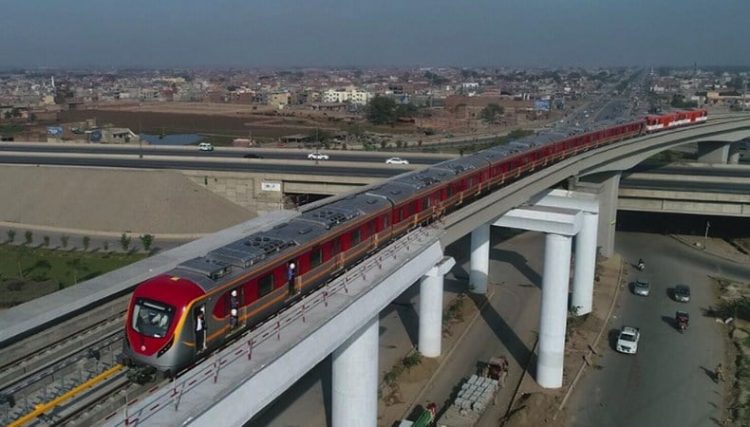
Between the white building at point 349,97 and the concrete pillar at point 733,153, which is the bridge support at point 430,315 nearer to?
the concrete pillar at point 733,153

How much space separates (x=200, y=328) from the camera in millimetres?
13984

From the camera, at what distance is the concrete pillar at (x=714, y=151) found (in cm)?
7175

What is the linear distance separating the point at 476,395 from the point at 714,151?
59.1 meters

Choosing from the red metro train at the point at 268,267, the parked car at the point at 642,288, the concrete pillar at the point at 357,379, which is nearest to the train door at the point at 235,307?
the red metro train at the point at 268,267

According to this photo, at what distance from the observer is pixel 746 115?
7325 centimetres

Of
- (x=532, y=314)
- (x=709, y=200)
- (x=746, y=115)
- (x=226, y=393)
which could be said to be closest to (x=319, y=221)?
(x=226, y=393)

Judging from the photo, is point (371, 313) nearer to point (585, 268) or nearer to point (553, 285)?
point (553, 285)

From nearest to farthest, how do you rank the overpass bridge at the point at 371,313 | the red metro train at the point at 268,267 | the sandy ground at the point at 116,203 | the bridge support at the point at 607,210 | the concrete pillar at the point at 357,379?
1. the overpass bridge at the point at 371,313
2. the red metro train at the point at 268,267
3. the concrete pillar at the point at 357,379
4. the bridge support at the point at 607,210
5. the sandy ground at the point at 116,203

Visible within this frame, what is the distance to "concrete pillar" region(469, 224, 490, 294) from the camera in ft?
126

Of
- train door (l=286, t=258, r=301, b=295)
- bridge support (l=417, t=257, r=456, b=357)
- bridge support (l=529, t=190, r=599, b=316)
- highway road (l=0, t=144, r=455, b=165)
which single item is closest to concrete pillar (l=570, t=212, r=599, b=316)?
A: bridge support (l=529, t=190, r=599, b=316)

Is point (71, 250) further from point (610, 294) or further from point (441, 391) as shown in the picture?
point (610, 294)

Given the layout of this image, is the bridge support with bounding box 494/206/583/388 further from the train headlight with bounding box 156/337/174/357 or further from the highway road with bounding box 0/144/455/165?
the highway road with bounding box 0/144/455/165

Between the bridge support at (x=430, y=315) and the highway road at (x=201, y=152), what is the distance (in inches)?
1302

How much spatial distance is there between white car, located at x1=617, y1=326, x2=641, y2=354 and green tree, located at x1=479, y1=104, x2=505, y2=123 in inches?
4105
